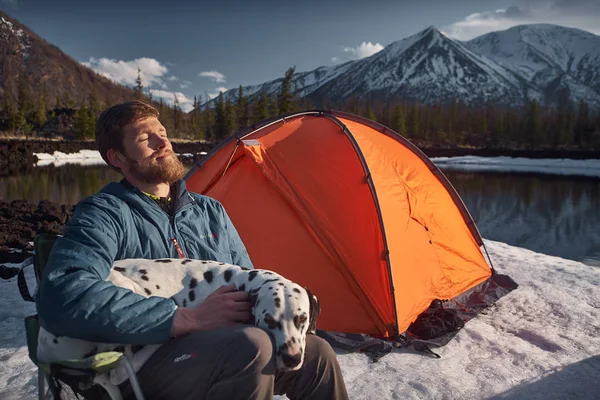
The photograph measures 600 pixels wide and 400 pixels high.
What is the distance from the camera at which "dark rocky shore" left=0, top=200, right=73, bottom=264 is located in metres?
7.10

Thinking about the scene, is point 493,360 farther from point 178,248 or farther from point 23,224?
point 23,224

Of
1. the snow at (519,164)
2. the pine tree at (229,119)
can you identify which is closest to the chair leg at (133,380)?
the snow at (519,164)

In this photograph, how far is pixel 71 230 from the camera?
2041mm

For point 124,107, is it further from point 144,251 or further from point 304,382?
point 304,382

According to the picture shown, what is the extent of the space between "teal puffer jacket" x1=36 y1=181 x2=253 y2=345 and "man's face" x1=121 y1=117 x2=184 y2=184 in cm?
11

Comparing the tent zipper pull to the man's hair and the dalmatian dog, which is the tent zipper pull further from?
the man's hair

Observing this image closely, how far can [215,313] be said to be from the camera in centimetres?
197

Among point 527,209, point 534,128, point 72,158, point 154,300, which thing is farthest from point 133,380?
point 534,128

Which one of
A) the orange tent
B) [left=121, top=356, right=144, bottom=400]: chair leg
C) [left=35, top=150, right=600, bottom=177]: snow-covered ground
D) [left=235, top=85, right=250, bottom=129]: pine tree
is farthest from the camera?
[left=235, top=85, right=250, bottom=129]: pine tree

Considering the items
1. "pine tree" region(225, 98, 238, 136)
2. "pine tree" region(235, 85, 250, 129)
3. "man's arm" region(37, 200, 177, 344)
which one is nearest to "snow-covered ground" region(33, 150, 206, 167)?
"pine tree" region(225, 98, 238, 136)

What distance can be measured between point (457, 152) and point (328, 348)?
7145 centimetres

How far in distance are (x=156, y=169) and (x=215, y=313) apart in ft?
3.30

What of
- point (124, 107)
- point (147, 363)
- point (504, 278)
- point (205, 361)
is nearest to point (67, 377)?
point (147, 363)

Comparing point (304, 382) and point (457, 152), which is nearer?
point (304, 382)
